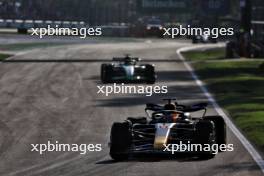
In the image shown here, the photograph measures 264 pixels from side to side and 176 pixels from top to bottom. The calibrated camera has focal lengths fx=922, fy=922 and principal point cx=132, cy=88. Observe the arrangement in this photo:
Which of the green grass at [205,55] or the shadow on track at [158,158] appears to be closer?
the shadow on track at [158,158]

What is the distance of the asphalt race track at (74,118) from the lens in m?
14.5

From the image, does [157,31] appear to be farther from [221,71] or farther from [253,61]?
[221,71]

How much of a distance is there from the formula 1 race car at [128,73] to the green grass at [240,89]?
2.15 metres

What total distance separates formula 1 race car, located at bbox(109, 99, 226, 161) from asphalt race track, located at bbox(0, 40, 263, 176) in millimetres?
186

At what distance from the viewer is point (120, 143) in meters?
15.2

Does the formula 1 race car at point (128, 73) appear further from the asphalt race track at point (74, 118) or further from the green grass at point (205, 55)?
the green grass at point (205, 55)

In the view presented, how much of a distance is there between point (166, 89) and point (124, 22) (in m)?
67.1

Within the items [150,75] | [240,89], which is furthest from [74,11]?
[240,89]

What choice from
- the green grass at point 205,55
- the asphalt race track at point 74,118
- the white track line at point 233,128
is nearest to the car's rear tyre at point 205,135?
the asphalt race track at point 74,118

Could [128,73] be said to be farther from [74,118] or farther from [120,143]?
[120,143]

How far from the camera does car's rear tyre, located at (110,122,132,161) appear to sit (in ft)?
49.8

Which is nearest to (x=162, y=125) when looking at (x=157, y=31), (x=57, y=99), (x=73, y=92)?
(x=57, y=99)

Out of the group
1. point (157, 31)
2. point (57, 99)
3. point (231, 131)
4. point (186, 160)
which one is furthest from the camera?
point (157, 31)

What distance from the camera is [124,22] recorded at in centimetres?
9762
